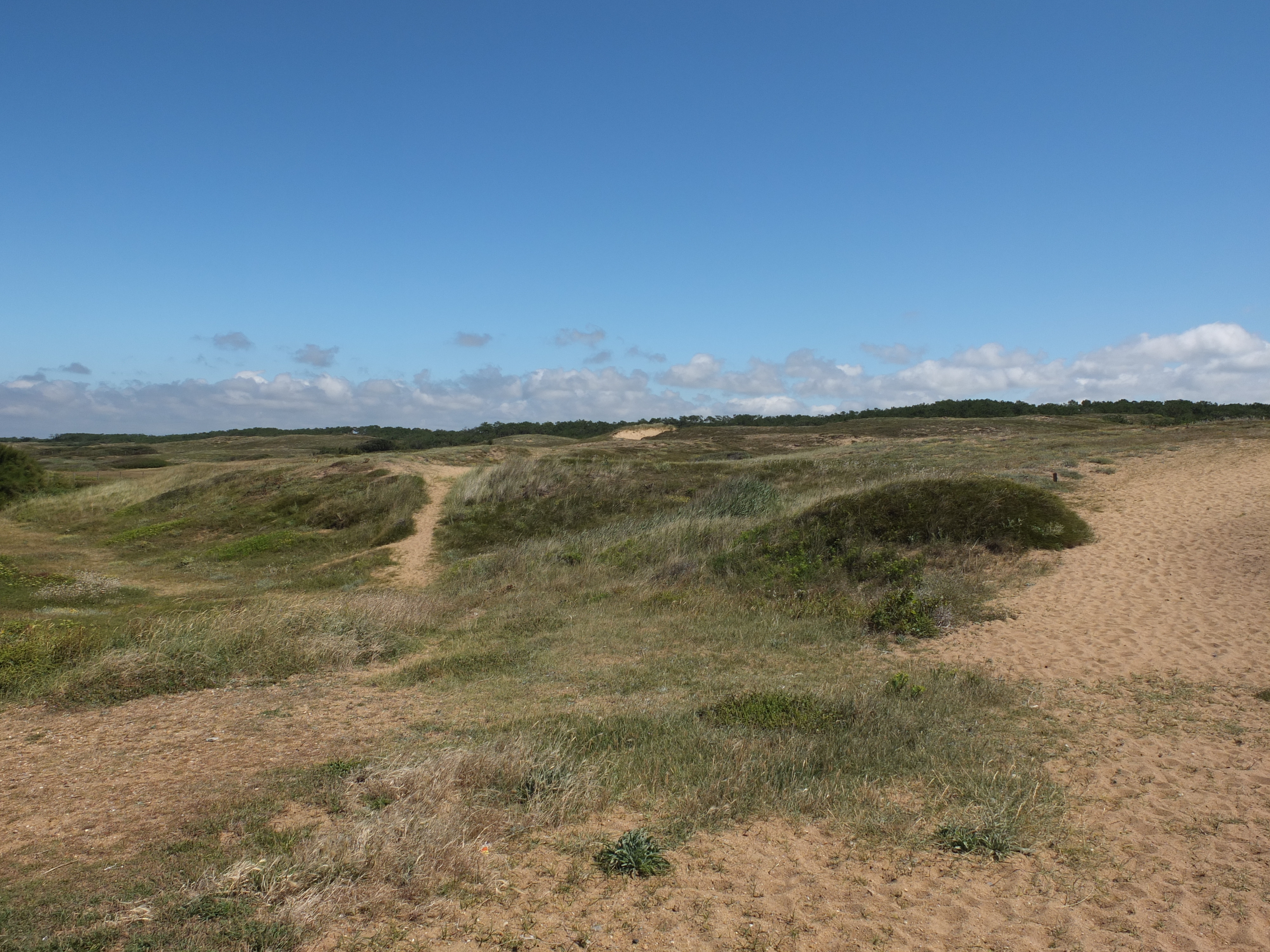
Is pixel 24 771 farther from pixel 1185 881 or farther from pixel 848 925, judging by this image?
pixel 1185 881

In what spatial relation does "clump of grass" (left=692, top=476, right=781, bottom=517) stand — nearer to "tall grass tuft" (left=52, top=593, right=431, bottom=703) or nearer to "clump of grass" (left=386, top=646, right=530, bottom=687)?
"clump of grass" (left=386, top=646, right=530, bottom=687)

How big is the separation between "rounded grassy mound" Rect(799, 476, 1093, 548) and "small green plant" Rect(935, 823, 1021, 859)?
36.9ft

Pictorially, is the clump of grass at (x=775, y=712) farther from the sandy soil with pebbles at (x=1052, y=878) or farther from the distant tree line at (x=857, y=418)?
the distant tree line at (x=857, y=418)

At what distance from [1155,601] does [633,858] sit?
11.6 m

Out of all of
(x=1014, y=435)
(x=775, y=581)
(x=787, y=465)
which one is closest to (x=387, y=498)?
(x=787, y=465)

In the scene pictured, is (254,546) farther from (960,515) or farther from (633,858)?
(633,858)

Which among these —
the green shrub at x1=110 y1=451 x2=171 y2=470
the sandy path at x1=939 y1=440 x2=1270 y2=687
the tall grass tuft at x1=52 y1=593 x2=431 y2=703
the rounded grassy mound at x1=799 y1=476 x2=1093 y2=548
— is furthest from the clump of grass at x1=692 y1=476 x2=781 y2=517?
the green shrub at x1=110 y1=451 x2=171 y2=470

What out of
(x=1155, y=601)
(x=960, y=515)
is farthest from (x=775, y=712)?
(x=960, y=515)

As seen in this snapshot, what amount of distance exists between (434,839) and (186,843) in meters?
1.74

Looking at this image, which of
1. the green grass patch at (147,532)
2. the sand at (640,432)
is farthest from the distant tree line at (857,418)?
the green grass patch at (147,532)

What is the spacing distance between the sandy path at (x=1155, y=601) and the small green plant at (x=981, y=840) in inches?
195

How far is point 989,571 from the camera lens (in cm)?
1437

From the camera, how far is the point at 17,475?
34438mm

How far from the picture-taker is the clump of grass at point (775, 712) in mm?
7359
